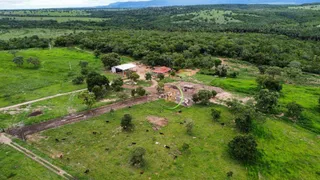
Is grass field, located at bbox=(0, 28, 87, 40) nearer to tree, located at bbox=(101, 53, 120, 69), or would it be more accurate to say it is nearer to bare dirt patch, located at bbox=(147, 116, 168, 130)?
tree, located at bbox=(101, 53, 120, 69)

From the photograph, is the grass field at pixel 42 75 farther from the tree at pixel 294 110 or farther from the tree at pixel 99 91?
the tree at pixel 294 110

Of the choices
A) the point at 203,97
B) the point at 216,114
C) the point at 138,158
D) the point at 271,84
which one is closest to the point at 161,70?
the point at 203,97

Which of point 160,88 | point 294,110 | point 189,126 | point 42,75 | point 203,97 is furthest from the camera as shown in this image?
point 42,75

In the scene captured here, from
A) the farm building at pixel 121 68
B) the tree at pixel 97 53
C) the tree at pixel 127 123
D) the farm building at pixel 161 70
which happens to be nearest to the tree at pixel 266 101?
the tree at pixel 127 123

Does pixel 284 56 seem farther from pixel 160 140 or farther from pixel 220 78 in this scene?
pixel 160 140

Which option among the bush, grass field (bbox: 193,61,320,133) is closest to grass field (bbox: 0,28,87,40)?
the bush

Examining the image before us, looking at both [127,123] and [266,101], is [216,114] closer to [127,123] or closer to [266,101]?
[266,101]
